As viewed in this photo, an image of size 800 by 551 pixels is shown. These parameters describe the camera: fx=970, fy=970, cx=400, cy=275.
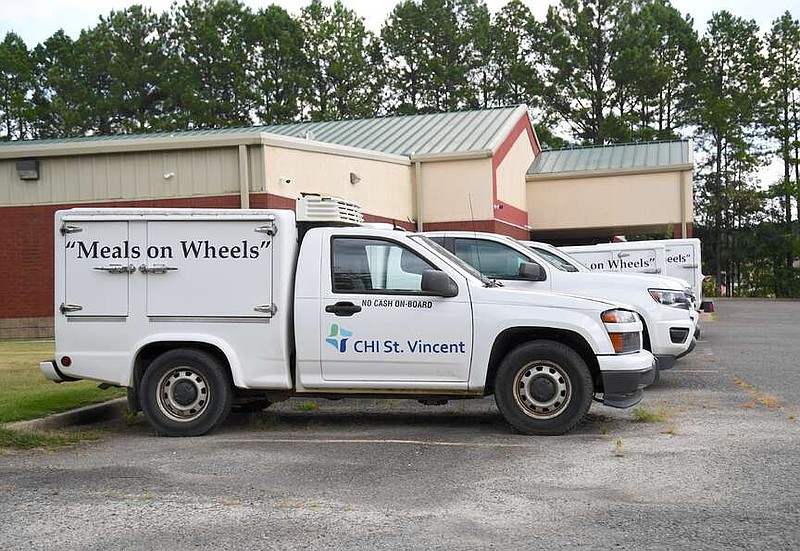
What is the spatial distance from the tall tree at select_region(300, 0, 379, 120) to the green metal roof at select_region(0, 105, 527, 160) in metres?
22.1

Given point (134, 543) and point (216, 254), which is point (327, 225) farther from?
point (134, 543)

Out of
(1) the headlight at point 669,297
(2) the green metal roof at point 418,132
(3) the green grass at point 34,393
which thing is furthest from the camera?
(2) the green metal roof at point 418,132

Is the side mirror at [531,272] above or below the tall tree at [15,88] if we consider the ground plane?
below

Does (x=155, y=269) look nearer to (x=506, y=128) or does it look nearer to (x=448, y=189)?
(x=448, y=189)

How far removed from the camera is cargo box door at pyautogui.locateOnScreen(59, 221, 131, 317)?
354 inches

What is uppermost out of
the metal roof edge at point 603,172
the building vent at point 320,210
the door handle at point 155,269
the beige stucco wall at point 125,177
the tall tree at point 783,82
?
the tall tree at point 783,82

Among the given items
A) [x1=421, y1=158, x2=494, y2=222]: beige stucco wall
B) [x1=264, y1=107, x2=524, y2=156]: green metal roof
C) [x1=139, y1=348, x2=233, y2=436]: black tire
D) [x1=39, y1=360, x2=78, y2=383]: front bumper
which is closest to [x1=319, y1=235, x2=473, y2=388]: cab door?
[x1=139, y1=348, x2=233, y2=436]: black tire

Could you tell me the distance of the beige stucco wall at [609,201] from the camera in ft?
112

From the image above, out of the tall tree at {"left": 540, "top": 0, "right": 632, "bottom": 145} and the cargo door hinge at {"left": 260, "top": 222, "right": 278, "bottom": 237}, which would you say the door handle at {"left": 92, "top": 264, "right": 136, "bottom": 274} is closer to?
the cargo door hinge at {"left": 260, "top": 222, "right": 278, "bottom": 237}

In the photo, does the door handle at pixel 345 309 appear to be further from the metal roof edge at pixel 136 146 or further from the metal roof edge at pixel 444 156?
the metal roof edge at pixel 444 156

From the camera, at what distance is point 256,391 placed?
9.08 metres

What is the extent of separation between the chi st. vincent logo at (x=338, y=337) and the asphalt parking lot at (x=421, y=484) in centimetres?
83

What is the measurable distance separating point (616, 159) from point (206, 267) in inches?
1173

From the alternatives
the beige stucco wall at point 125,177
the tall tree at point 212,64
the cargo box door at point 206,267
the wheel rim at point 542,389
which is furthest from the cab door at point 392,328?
the tall tree at point 212,64
